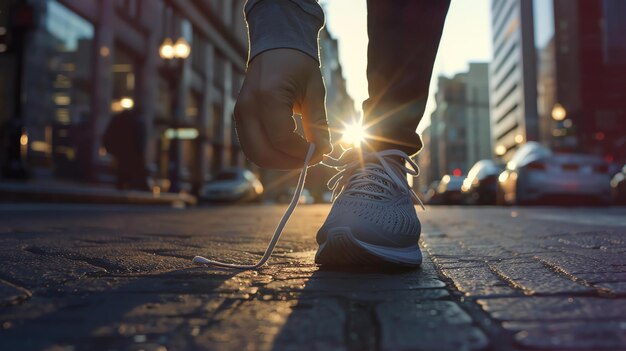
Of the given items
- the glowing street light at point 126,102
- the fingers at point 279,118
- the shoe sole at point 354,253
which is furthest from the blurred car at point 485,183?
the fingers at point 279,118

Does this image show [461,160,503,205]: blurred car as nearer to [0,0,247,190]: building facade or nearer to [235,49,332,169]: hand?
[0,0,247,190]: building facade

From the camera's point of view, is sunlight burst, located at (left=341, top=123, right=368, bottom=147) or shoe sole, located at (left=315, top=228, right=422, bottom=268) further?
sunlight burst, located at (left=341, top=123, right=368, bottom=147)

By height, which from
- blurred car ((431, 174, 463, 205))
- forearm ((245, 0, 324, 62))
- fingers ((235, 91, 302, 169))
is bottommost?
blurred car ((431, 174, 463, 205))

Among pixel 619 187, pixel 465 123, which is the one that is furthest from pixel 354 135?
pixel 465 123

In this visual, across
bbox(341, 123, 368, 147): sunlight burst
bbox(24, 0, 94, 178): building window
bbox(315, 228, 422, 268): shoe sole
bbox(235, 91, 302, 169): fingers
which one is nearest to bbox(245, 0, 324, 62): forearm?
bbox(235, 91, 302, 169): fingers

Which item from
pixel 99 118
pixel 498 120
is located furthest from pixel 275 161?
pixel 498 120

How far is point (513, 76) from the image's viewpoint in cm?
6347

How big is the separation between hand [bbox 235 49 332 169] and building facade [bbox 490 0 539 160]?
49.2m

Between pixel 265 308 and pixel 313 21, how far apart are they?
0.86 meters

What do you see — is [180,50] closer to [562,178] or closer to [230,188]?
[230,188]

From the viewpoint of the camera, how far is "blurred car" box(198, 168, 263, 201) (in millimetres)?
16453

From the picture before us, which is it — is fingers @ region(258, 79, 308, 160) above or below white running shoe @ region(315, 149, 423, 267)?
above

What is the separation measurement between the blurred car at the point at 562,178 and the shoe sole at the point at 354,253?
322 inches

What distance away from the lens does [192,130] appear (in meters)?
15.4
